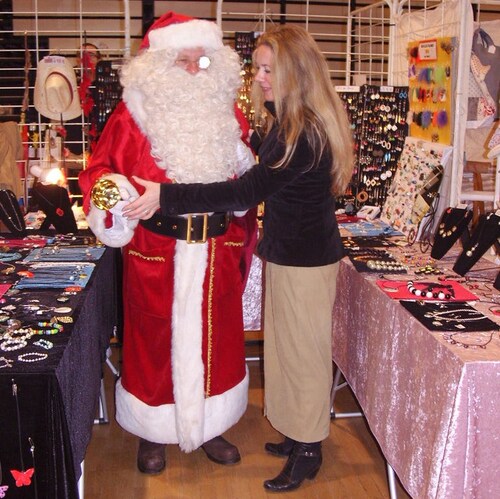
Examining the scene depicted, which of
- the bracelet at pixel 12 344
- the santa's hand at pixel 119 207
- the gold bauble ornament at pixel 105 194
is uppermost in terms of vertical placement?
the gold bauble ornament at pixel 105 194

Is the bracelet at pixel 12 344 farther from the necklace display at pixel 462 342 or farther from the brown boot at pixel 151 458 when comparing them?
the necklace display at pixel 462 342

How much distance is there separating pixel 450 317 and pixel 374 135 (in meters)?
1.72

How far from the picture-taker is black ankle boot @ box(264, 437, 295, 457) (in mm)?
2605

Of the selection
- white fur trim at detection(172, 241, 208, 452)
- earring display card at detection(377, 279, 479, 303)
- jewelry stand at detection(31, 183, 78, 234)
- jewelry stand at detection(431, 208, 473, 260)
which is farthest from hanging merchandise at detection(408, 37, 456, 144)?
jewelry stand at detection(31, 183, 78, 234)

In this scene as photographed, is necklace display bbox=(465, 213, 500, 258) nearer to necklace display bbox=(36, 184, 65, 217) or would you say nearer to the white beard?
the white beard

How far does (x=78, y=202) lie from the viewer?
3824 millimetres

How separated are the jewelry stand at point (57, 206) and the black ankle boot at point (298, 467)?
55.0 inches

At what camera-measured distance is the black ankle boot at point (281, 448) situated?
2.61 metres

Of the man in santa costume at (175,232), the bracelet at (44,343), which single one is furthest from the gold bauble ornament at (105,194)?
the bracelet at (44,343)

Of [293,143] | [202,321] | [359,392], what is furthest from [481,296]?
[202,321]

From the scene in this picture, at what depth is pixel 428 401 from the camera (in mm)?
1793

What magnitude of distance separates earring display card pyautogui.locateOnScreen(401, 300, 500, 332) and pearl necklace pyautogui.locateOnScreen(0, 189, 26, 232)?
1.76 metres

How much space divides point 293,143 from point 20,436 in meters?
1.08

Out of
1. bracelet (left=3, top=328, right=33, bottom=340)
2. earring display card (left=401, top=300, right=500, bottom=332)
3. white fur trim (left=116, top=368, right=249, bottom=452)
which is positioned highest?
earring display card (left=401, top=300, right=500, bottom=332)
